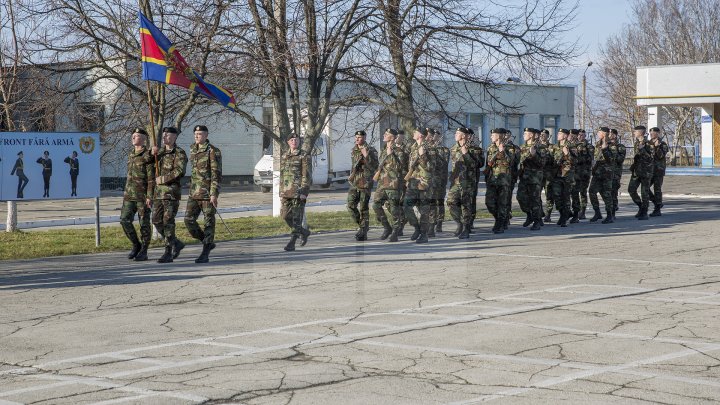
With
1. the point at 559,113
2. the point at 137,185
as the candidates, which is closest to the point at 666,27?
the point at 559,113

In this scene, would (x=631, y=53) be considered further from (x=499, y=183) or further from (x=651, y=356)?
(x=651, y=356)

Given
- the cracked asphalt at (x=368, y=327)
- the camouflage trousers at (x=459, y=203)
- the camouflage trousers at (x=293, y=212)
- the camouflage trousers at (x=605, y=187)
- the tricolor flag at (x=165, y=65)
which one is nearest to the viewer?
the cracked asphalt at (x=368, y=327)

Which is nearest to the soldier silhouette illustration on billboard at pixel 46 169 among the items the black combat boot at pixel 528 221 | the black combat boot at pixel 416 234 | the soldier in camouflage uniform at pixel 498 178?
the black combat boot at pixel 416 234

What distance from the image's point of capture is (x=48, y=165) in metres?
17.0

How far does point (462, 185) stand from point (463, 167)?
343mm

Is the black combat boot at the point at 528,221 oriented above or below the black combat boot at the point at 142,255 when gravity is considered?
above

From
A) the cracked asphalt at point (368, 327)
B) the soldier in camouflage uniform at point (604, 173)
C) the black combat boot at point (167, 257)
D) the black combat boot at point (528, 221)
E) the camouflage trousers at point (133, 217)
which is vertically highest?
the soldier in camouflage uniform at point (604, 173)

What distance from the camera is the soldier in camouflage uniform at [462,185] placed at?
18.1 m

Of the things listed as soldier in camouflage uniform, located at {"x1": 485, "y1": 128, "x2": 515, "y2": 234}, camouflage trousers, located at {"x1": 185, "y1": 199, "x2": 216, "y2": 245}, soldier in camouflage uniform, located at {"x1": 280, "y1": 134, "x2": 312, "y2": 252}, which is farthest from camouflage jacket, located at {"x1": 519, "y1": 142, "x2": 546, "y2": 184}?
camouflage trousers, located at {"x1": 185, "y1": 199, "x2": 216, "y2": 245}

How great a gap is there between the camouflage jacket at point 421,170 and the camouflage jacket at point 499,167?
186 cm

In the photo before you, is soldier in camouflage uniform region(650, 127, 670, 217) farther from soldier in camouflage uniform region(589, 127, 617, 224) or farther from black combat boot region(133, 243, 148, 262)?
black combat boot region(133, 243, 148, 262)

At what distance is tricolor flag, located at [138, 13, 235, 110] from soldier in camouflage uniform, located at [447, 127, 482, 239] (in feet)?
13.2

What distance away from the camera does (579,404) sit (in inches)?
253

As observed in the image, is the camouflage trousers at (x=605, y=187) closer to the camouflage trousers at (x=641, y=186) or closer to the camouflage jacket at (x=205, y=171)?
the camouflage trousers at (x=641, y=186)
